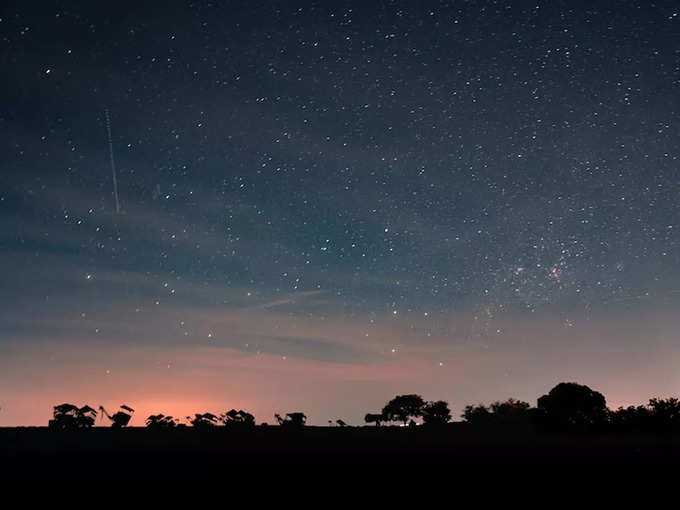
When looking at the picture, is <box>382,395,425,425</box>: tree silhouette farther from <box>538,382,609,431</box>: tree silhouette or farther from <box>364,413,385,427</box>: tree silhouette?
<box>538,382,609,431</box>: tree silhouette

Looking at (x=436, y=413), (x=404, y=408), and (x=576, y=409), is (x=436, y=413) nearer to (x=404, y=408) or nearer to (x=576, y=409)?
(x=404, y=408)

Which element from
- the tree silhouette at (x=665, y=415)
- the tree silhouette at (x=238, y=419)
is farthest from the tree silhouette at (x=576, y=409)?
the tree silhouette at (x=238, y=419)

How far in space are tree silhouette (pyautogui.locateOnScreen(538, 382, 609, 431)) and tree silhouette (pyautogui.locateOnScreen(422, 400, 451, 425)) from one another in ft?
155

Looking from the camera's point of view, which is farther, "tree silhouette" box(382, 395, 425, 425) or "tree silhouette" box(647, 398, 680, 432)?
"tree silhouette" box(382, 395, 425, 425)

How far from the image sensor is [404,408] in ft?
315

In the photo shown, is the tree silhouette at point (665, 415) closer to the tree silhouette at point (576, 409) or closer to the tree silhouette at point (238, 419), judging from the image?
the tree silhouette at point (576, 409)

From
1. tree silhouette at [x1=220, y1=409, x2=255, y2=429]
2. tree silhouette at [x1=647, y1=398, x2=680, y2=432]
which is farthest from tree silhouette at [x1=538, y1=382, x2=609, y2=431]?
tree silhouette at [x1=220, y1=409, x2=255, y2=429]

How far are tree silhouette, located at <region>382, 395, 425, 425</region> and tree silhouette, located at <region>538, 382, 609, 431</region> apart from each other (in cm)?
4939

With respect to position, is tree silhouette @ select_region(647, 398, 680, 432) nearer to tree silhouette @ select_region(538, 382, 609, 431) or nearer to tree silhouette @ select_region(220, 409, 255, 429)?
tree silhouette @ select_region(538, 382, 609, 431)

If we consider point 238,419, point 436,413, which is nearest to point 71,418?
point 238,419

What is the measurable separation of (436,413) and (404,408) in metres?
6.00

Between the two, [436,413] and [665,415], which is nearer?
[665,415]

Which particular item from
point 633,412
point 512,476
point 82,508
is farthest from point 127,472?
point 633,412

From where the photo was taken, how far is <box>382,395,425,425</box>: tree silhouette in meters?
95.6
